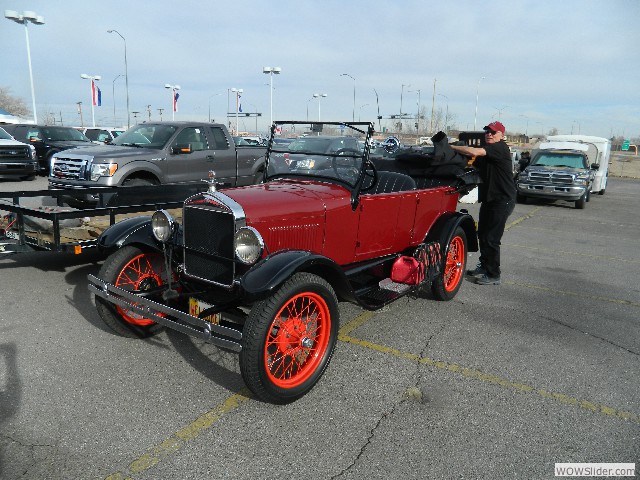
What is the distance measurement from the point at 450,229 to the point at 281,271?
278cm

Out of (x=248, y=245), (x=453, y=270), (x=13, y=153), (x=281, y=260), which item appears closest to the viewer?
(x=281, y=260)

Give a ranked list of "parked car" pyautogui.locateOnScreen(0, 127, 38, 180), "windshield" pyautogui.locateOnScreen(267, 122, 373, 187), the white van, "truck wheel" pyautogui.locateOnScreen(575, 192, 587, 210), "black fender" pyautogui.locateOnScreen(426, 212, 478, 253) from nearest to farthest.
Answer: "windshield" pyautogui.locateOnScreen(267, 122, 373, 187), "black fender" pyautogui.locateOnScreen(426, 212, 478, 253), "truck wheel" pyautogui.locateOnScreen(575, 192, 587, 210), "parked car" pyautogui.locateOnScreen(0, 127, 38, 180), the white van

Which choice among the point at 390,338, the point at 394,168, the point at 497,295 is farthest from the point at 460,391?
the point at 394,168

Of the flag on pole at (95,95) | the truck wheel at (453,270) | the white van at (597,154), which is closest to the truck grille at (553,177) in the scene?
the white van at (597,154)

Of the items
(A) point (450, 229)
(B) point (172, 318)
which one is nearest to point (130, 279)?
(B) point (172, 318)

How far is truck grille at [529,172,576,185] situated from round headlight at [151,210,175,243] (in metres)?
14.3

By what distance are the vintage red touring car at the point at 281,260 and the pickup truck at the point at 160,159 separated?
2938 millimetres

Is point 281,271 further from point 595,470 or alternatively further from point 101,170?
point 101,170

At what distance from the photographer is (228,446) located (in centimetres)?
283

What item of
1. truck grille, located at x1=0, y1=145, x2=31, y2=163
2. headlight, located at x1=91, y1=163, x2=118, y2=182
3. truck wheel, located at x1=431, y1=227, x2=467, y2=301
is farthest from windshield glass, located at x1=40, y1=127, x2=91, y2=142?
truck wheel, located at x1=431, y1=227, x2=467, y2=301

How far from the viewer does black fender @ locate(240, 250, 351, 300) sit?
3.08 metres

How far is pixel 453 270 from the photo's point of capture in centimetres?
581

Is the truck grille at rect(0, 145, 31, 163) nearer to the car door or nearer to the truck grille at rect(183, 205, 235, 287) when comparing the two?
the car door

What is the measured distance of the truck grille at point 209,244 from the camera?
3.62 m
